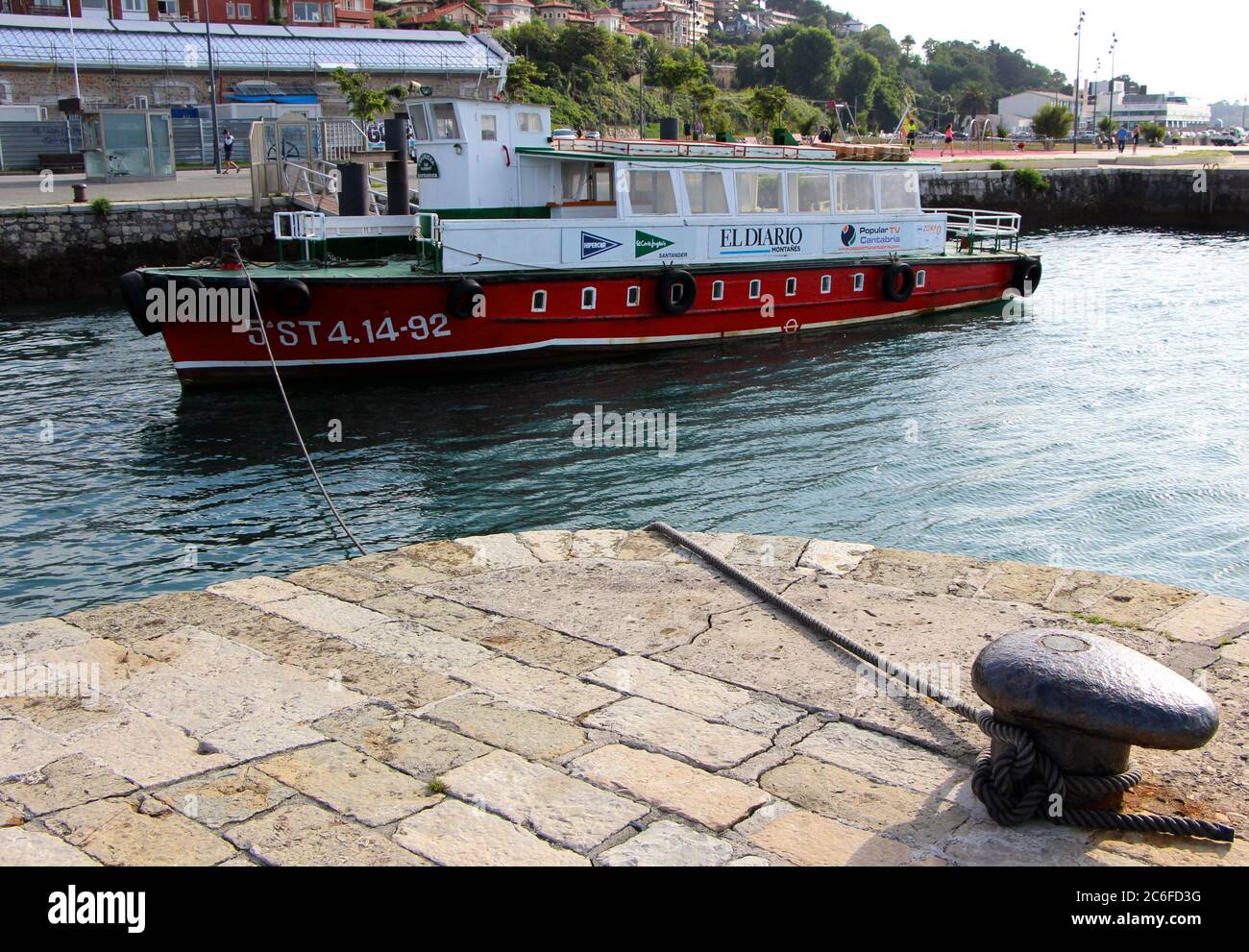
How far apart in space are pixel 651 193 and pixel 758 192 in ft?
7.84

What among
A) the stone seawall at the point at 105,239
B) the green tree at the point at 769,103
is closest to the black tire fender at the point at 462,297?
the stone seawall at the point at 105,239

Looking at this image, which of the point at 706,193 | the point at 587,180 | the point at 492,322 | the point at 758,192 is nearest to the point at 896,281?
the point at 758,192

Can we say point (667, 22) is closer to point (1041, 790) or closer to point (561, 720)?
point (561, 720)

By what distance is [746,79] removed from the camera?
5005 inches

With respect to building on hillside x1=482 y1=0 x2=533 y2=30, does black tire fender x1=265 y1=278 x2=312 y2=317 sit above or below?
below

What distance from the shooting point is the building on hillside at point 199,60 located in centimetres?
5075

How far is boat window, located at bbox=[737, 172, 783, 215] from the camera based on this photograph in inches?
824

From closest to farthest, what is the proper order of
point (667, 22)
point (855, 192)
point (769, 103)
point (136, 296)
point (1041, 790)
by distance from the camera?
point (1041, 790)
point (136, 296)
point (855, 192)
point (769, 103)
point (667, 22)

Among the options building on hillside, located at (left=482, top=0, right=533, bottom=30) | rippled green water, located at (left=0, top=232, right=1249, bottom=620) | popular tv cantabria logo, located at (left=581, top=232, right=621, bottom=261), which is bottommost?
rippled green water, located at (left=0, top=232, right=1249, bottom=620)

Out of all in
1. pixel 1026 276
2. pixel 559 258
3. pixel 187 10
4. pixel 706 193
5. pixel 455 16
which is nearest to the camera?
pixel 559 258

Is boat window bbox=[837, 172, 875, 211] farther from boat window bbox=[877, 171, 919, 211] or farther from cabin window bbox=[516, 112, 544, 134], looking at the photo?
cabin window bbox=[516, 112, 544, 134]

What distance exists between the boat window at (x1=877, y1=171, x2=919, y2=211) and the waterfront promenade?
17003 mm

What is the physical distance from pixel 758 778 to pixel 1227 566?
804 centimetres
